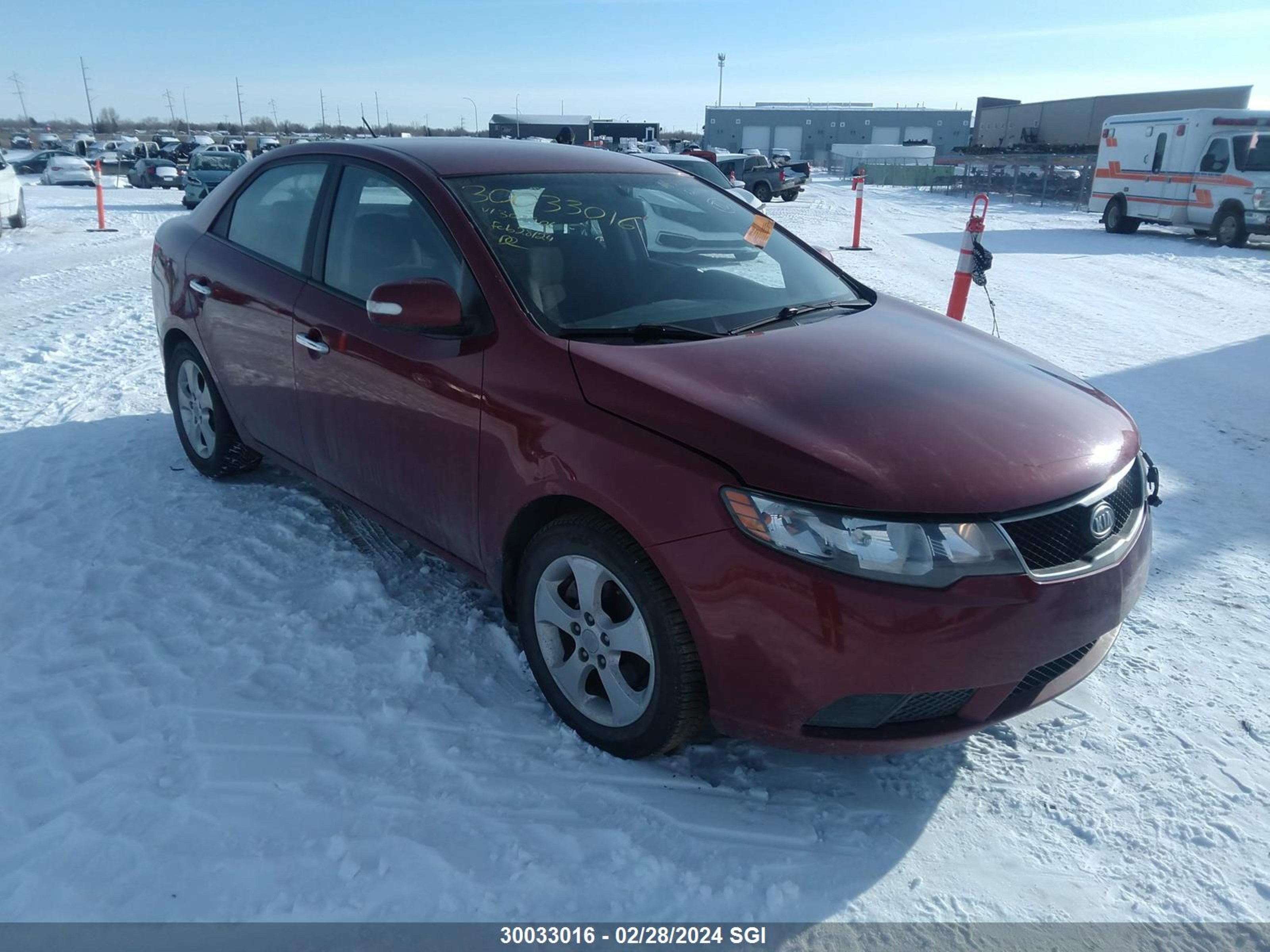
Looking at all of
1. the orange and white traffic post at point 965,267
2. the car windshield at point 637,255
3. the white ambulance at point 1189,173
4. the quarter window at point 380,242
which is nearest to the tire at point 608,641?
the car windshield at point 637,255

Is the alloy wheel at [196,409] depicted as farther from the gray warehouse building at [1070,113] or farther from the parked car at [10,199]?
the gray warehouse building at [1070,113]

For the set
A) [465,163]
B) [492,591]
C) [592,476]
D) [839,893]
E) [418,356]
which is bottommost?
[839,893]

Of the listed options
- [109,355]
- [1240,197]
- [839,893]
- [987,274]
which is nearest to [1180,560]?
[839,893]

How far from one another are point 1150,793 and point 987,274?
36.3 feet

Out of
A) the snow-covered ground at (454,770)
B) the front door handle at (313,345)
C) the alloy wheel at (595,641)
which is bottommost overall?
the snow-covered ground at (454,770)

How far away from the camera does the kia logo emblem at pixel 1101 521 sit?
2369 mm

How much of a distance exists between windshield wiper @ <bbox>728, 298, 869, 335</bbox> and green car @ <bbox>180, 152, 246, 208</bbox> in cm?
1914

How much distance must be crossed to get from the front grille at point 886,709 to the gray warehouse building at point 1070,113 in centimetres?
4450

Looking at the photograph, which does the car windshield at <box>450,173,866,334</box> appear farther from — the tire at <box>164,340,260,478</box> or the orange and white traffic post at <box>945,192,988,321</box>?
the orange and white traffic post at <box>945,192,988,321</box>

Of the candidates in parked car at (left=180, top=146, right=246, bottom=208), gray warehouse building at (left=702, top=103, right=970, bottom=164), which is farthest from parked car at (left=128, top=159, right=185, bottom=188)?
gray warehouse building at (left=702, top=103, right=970, bottom=164)

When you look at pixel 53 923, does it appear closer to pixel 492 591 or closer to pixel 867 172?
pixel 492 591

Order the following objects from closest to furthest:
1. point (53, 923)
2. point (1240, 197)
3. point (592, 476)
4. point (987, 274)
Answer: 1. point (53, 923)
2. point (592, 476)
3. point (987, 274)
4. point (1240, 197)

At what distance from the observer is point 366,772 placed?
8.45 ft

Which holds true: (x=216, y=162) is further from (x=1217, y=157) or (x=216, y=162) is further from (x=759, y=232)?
(x=759, y=232)
